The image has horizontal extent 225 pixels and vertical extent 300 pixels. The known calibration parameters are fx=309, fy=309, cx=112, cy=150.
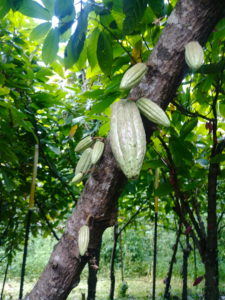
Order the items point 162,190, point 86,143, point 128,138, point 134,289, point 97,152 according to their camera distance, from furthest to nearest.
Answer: point 134,289 → point 162,190 → point 86,143 → point 97,152 → point 128,138

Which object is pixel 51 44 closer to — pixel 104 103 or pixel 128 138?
pixel 104 103

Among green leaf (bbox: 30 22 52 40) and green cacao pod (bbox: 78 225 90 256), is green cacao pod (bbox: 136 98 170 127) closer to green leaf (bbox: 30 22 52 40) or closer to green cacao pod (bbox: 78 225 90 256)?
green cacao pod (bbox: 78 225 90 256)

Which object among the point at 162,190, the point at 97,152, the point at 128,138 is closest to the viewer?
the point at 128,138

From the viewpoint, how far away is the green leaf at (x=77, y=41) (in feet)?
3.01

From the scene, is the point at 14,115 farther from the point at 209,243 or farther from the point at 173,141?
the point at 209,243

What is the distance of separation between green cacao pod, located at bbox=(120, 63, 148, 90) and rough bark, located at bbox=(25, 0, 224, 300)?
2 centimetres

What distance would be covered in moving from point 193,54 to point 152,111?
6.2 inches

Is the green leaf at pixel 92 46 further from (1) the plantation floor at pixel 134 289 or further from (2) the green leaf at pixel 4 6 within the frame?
(1) the plantation floor at pixel 134 289

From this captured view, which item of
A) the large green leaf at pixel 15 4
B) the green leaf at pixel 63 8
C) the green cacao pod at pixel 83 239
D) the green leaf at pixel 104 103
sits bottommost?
the green cacao pod at pixel 83 239

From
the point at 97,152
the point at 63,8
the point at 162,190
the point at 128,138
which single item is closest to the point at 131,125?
the point at 128,138

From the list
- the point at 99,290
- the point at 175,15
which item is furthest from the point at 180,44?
the point at 99,290

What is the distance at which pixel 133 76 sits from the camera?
0.72 m

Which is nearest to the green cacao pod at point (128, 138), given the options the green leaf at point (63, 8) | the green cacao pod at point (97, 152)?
the green cacao pod at point (97, 152)

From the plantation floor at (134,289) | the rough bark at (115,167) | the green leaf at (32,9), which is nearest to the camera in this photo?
the rough bark at (115,167)
